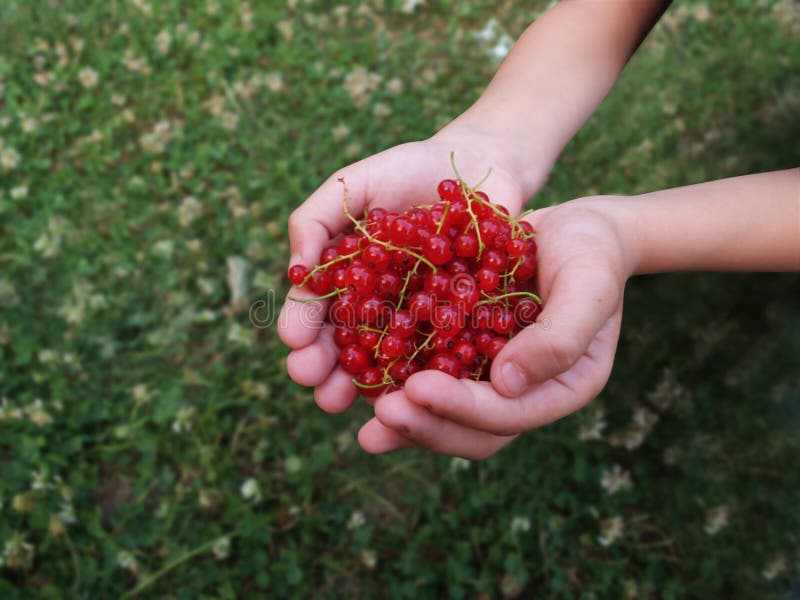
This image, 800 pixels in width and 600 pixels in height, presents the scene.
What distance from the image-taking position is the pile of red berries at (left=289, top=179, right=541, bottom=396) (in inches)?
53.1

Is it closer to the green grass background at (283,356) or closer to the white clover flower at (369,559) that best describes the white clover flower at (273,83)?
the green grass background at (283,356)

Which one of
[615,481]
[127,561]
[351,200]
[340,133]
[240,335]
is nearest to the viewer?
[351,200]

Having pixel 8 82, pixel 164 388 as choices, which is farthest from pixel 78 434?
pixel 8 82

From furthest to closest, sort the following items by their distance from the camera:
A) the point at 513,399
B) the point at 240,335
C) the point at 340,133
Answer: the point at 340,133
the point at 240,335
the point at 513,399

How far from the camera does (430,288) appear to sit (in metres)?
1.38

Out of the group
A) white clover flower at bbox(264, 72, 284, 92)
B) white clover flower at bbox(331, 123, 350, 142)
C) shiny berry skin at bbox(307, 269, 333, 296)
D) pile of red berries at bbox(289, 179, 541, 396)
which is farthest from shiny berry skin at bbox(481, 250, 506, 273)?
white clover flower at bbox(264, 72, 284, 92)

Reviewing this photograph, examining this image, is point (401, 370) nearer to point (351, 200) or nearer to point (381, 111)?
point (351, 200)

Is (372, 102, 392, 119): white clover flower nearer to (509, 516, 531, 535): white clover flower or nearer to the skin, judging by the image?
the skin

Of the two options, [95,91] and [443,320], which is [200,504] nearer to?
[443,320]

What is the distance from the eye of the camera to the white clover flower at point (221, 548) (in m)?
1.91

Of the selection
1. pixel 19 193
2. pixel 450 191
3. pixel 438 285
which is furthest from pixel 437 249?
pixel 19 193

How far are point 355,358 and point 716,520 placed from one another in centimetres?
133

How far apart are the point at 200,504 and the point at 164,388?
0.42m

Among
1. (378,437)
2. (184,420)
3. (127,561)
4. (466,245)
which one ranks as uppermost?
(466,245)
